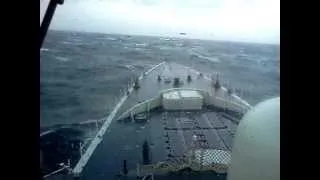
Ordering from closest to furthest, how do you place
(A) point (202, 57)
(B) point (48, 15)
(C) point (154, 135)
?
(B) point (48, 15) < (C) point (154, 135) < (A) point (202, 57)

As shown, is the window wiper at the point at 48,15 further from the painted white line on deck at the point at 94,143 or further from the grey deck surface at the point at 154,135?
the painted white line on deck at the point at 94,143

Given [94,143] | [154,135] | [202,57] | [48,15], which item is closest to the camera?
[48,15]

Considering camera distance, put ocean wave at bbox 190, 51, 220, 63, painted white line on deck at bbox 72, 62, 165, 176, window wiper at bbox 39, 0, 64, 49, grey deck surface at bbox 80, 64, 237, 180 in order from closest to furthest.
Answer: window wiper at bbox 39, 0, 64, 49, painted white line on deck at bbox 72, 62, 165, 176, grey deck surface at bbox 80, 64, 237, 180, ocean wave at bbox 190, 51, 220, 63

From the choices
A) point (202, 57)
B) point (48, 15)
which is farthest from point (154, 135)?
point (202, 57)

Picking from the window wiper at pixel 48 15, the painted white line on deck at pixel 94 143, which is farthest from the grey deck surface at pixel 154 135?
the window wiper at pixel 48 15

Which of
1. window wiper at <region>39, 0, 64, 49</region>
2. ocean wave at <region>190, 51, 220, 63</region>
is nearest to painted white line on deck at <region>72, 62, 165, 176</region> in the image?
window wiper at <region>39, 0, 64, 49</region>

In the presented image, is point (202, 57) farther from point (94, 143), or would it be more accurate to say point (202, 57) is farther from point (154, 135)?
point (94, 143)

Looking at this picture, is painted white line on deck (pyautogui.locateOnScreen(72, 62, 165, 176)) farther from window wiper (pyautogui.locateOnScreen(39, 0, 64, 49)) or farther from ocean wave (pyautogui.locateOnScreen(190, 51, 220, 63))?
ocean wave (pyautogui.locateOnScreen(190, 51, 220, 63))
